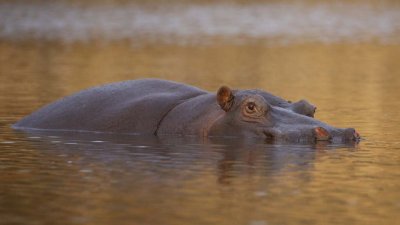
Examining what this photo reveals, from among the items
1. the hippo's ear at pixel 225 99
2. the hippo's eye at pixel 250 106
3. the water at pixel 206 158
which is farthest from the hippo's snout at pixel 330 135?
the hippo's ear at pixel 225 99

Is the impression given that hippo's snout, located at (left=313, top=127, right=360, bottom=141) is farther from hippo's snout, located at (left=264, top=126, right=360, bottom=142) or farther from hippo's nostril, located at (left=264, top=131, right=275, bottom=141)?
hippo's nostril, located at (left=264, top=131, right=275, bottom=141)

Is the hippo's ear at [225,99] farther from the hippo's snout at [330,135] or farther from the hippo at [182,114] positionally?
the hippo's snout at [330,135]

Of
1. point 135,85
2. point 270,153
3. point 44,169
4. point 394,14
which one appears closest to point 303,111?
point 270,153

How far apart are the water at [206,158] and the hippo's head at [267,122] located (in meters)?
0.14

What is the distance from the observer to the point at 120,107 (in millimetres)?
12992

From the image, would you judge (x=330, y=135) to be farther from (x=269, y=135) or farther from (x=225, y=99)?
(x=225, y=99)

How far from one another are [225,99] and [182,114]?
2.17 ft

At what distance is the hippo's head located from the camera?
12.0 m

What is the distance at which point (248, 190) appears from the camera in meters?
9.46

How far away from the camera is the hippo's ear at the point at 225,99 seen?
1212 cm

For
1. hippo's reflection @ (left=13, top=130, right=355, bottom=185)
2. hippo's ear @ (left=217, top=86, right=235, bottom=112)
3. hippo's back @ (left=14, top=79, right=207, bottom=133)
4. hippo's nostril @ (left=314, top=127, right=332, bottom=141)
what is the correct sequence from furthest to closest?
hippo's back @ (left=14, top=79, right=207, bottom=133)
hippo's ear @ (left=217, top=86, right=235, bottom=112)
hippo's nostril @ (left=314, top=127, right=332, bottom=141)
hippo's reflection @ (left=13, top=130, right=355, bottom=185)

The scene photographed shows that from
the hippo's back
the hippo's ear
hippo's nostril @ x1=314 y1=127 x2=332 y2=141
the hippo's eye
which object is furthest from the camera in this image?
the hippo's back

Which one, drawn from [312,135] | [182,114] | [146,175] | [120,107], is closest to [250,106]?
[312,135]

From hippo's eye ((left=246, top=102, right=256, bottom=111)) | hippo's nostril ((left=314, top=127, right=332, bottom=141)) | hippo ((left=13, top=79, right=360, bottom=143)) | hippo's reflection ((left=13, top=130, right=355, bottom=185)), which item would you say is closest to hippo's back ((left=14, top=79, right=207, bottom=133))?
hippo ((left=13, top=79, right=360, bottom=143))
